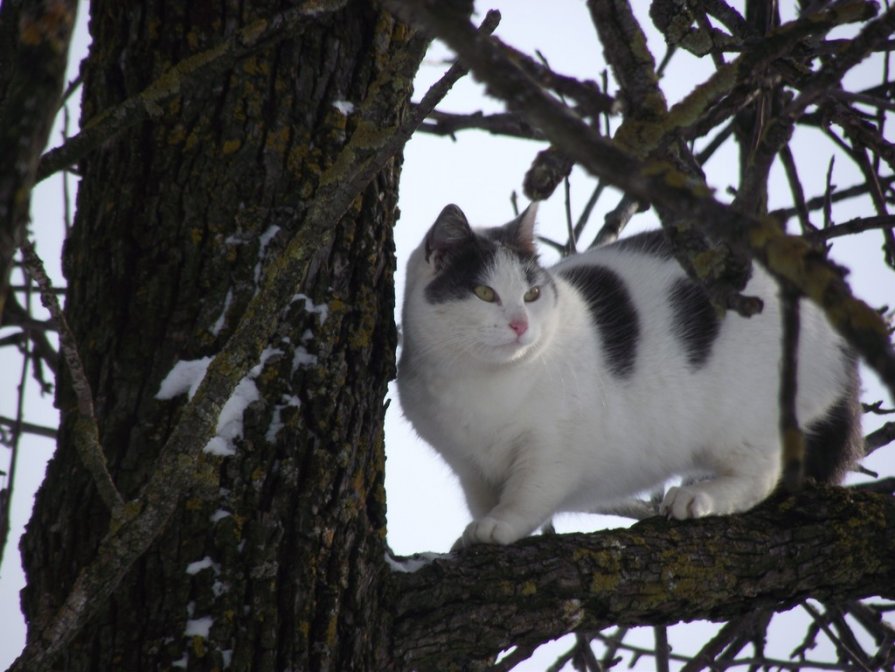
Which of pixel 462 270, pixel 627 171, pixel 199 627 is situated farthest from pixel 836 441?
pixel 627 171

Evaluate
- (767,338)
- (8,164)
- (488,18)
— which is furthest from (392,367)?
(767,338)

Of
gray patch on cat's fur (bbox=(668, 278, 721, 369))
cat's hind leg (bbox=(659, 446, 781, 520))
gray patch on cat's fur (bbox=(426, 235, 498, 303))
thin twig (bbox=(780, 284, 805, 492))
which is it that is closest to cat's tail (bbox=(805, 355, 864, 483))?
cat's hind leg (bbox=(659, 446, 781, 520))

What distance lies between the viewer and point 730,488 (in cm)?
309

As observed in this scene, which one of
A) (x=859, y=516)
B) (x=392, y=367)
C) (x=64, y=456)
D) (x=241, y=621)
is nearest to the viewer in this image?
(x=241, y=621)

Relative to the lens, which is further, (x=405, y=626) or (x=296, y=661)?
(x=405, y=626)

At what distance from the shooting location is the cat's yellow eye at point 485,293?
319 centimetres

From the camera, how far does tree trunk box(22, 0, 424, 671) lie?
1809 mm

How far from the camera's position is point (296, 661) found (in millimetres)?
1815

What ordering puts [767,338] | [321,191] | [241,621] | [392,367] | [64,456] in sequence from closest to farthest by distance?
[321,191] < [241,621] < [64,456] < [392,367] < [767,338]

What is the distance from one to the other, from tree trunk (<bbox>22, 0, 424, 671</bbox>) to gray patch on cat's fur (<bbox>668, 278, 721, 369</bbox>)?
5.17ft

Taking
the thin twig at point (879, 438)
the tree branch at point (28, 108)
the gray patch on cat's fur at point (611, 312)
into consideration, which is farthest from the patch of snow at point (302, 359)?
the thin twig at point (879, 438)

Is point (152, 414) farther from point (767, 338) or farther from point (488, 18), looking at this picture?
point (767, 338)

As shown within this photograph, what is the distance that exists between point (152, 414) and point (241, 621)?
0.45m

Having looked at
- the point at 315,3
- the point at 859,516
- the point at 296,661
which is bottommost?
the point at 296,661
